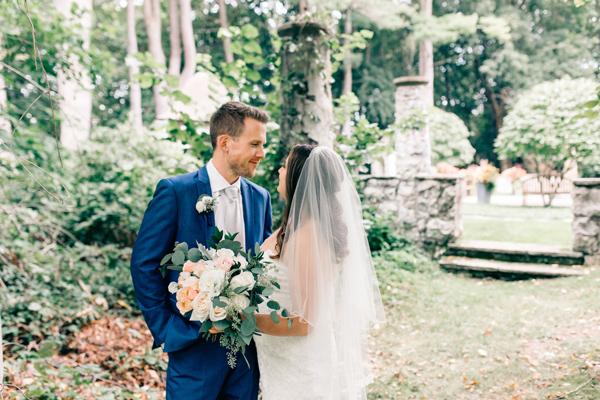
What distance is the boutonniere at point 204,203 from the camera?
2119mm

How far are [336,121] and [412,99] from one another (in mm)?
4401

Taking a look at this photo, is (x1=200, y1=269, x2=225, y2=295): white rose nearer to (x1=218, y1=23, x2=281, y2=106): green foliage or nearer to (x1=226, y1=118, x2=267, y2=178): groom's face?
(x1=226, y1=118, x2=267, y2=178): groom's face

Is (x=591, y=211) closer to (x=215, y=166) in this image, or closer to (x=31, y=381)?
(x=215, y=166)

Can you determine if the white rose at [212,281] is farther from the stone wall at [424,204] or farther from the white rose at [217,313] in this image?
the stone wall at [424,204]

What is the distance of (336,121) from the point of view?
5.64 meters

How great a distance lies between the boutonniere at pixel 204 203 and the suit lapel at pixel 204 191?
0.14 feet

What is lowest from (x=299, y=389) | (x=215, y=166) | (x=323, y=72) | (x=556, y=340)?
(x=556, y=340)

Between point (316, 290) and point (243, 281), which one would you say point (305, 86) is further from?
point (243, 281)

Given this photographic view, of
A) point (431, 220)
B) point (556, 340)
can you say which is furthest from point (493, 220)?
point (556, 340)

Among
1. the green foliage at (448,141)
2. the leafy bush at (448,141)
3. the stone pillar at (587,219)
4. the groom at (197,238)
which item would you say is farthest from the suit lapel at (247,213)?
the green foliage at (448,141)

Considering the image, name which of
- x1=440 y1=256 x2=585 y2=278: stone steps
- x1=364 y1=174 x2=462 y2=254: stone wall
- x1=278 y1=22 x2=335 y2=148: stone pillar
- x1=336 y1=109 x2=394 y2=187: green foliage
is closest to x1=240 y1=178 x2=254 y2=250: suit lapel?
x1=278 y1=22 x2=335 y2=148: stone pillar

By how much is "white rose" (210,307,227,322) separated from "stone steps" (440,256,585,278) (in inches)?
248

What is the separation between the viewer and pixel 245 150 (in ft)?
7.45

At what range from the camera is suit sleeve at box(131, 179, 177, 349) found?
2100 mm
